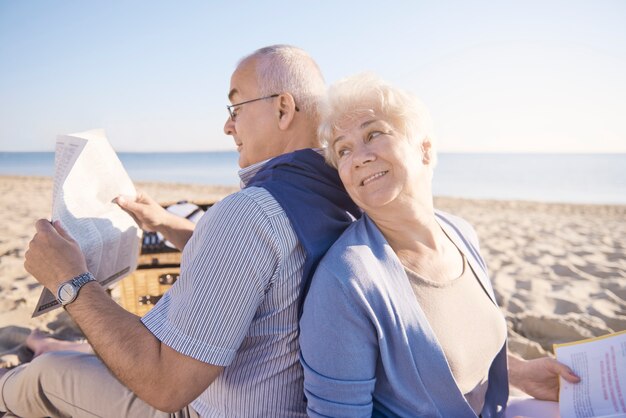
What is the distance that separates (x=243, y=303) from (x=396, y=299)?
0.43 metres

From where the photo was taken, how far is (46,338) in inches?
104

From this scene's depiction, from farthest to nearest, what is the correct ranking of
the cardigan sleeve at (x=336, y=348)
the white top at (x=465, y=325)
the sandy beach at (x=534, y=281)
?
the sandy beach at (x=534, y=281) → the white top at (x=465, y=325) → the cardigan sleeve at (x=336, y=348)

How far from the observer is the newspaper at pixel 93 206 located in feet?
5.24

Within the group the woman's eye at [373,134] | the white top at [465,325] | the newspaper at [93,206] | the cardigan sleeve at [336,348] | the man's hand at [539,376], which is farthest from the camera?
the man's hand at [539,376]

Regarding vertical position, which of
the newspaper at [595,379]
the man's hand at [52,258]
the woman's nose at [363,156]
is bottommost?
the newspaper at [595,379]

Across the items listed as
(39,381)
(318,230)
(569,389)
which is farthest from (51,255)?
(569,389)

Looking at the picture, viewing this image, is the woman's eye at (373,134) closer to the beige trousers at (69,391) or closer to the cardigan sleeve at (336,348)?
the cardigan sleeve at (336,348)

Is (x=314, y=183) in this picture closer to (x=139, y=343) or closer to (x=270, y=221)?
(x=270, y=221)

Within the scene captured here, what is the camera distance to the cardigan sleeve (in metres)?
1.15

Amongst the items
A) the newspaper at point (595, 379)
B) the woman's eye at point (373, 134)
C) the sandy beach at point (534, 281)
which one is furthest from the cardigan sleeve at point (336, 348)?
the sandy beach at point (534, 281)

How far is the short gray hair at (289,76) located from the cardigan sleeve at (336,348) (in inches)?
30.4

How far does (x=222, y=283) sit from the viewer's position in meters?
1.16

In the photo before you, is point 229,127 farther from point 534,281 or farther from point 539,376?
point 534,281

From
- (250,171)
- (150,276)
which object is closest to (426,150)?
(250,171)
